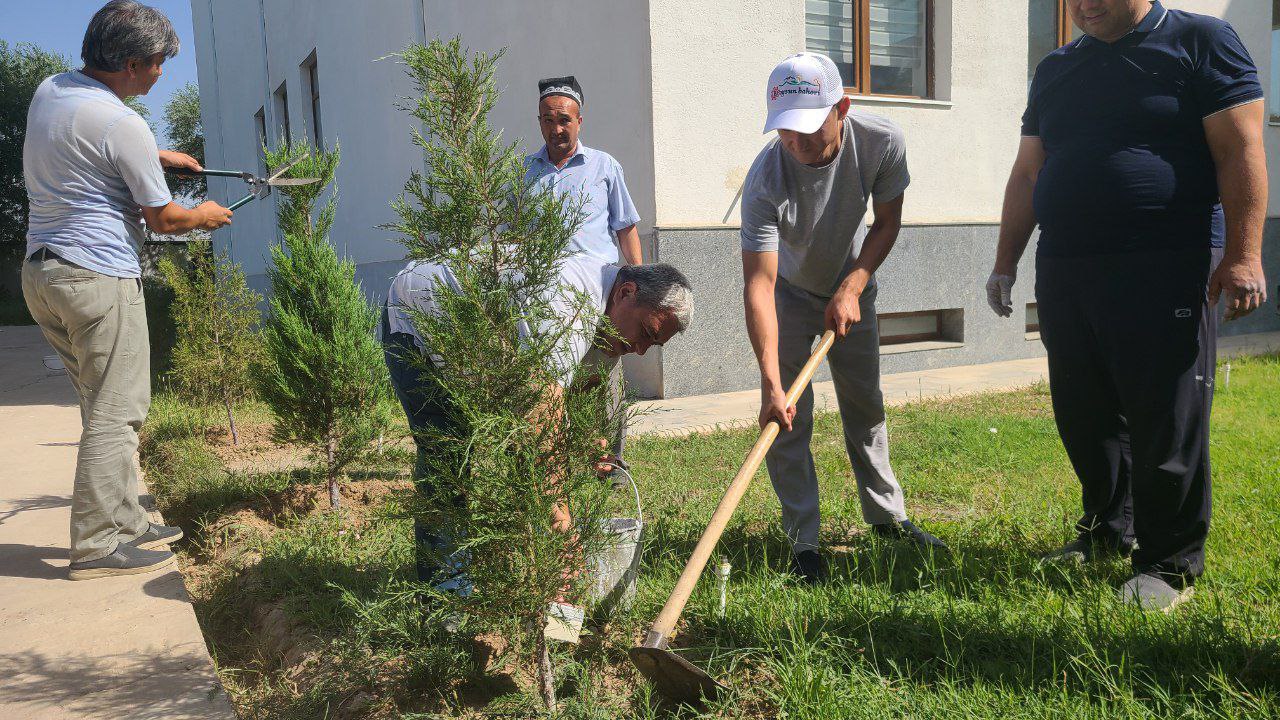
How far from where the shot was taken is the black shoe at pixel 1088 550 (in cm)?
309

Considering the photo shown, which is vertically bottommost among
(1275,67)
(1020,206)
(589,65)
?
(1020,206)

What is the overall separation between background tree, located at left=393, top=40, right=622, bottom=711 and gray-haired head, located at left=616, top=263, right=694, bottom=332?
0.82 ft

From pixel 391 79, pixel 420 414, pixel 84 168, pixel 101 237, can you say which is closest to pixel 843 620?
pixel 420 414

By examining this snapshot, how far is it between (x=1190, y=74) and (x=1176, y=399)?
1058 mm

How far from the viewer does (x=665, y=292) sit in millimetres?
2375

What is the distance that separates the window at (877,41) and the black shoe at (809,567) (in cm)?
598

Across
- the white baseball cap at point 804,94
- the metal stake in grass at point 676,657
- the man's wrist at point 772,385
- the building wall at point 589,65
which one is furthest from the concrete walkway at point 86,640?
the building wall at point 589,65

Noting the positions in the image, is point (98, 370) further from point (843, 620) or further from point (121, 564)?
point (843, 620)

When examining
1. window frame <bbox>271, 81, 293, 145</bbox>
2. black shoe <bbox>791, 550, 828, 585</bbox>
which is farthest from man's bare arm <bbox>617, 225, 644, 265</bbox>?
window frame <bbox>271, 81, 293, 145</bbox>

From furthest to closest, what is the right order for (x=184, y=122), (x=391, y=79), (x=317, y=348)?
(x=184, y=122) → (x=391, y=79) → (x=317, y=348)

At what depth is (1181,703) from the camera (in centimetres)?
213

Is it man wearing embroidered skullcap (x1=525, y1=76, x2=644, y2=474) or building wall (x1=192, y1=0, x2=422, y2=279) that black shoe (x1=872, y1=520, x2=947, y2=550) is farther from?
building wall (x1=192, y1=0, x2=422, y2=279)

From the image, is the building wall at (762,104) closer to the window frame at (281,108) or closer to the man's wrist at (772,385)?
the man's wrist at (772,385)

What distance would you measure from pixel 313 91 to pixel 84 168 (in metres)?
11.2
